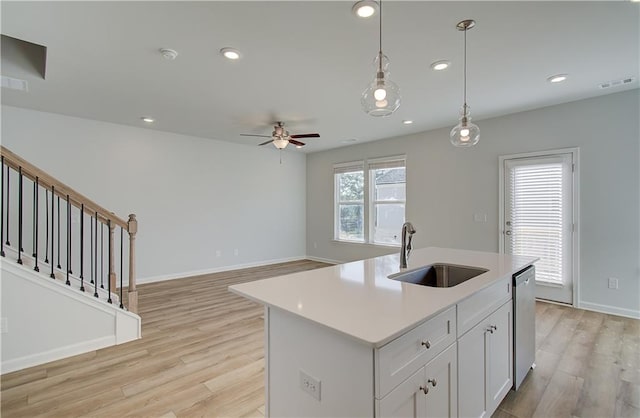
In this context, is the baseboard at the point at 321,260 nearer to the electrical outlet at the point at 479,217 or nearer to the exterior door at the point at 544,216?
the electrical outlet at the point at 479,217

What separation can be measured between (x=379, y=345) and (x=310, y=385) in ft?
1.50

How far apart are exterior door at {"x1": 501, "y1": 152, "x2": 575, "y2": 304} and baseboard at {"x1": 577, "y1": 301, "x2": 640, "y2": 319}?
0.16 metres

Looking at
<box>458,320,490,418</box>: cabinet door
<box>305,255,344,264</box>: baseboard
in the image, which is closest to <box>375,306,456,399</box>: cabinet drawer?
<box>458,320,490,418</box>: cabinet door

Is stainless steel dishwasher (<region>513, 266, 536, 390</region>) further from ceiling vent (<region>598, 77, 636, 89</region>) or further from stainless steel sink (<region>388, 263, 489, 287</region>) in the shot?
ceiling vent (<region>598, 77, 636, 89</region>)

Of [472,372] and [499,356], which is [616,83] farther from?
[472,372]

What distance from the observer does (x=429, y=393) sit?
1298 millimetres

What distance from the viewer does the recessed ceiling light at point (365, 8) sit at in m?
1.93

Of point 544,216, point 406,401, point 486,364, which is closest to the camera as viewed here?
point 406,401

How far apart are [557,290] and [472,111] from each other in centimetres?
270

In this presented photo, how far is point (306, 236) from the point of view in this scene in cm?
762

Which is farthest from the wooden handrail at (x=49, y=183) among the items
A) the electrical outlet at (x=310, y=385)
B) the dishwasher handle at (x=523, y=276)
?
the dishwasher handle at (x=523, y=276)

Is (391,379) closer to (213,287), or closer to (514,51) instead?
(514,51)

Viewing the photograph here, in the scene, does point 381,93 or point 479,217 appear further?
point 479,217

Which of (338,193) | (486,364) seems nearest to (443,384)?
(486,364)
